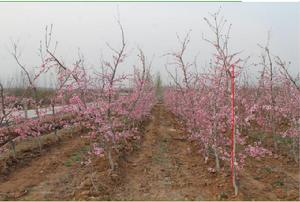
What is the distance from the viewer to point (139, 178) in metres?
10.1

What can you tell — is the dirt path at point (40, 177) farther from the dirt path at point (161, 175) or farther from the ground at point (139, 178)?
the dirt path at point (161, 175)

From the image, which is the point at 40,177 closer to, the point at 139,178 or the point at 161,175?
the point at 139,178

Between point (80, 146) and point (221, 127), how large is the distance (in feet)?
22.1

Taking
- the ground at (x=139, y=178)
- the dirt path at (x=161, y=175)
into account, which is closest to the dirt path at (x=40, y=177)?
the ground at (x=139, y=178)

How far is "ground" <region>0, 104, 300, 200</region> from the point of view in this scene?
8.70 metres

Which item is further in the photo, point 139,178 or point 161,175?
point 161,175

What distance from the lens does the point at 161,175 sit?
1048 centimetres

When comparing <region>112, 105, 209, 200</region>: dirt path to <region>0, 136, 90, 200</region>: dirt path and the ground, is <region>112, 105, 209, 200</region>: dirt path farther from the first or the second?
Result: <region>0, 136, 90, 200</region>: dirt path

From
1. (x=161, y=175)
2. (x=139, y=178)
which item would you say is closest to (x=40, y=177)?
(x=139, y=178)

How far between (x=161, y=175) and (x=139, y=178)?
0.66 m

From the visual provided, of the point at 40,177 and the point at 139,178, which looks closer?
the point at 139,178

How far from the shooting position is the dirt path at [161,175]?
344 inches

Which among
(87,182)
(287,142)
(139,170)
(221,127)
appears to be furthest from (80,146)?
(287,142)

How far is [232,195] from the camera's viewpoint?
27.3 ft
